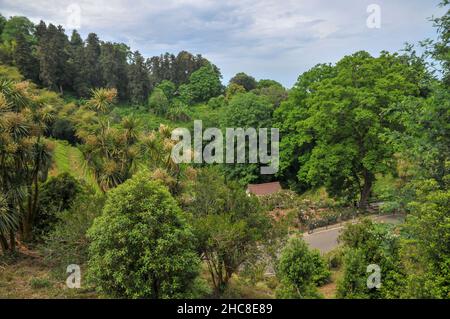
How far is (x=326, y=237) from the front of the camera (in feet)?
71.2

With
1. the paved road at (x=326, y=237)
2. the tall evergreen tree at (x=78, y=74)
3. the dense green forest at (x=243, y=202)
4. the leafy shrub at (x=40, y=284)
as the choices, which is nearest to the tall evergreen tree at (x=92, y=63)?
the tall evergreen tree at (x=78, y=74)

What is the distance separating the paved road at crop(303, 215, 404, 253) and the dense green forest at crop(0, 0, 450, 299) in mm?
783

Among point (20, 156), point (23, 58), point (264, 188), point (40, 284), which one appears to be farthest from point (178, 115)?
point (40, 284)

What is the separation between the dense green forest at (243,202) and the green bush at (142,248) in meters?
0.04

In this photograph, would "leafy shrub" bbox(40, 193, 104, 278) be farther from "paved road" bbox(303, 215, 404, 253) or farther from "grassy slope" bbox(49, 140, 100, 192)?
"grassy slope" bbox(49, 140, 100, 192)

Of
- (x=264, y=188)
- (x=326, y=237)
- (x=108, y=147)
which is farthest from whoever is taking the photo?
(x=264, y=188)

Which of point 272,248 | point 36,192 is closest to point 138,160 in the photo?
point 36,192

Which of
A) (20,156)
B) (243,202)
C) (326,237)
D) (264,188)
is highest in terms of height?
(20,156)

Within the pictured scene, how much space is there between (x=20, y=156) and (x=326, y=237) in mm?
16613

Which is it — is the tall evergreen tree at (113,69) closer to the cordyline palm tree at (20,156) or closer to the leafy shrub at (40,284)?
the cordyline palm tree at (20,156)

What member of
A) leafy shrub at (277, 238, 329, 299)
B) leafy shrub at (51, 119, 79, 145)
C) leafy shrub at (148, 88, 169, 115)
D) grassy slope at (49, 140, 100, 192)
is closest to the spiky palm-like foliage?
grassy slope at (49, 140, 100, 192)

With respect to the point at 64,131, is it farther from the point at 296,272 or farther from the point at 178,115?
the point at 296,272

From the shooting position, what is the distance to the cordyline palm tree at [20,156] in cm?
1581

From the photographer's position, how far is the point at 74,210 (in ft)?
43.9
